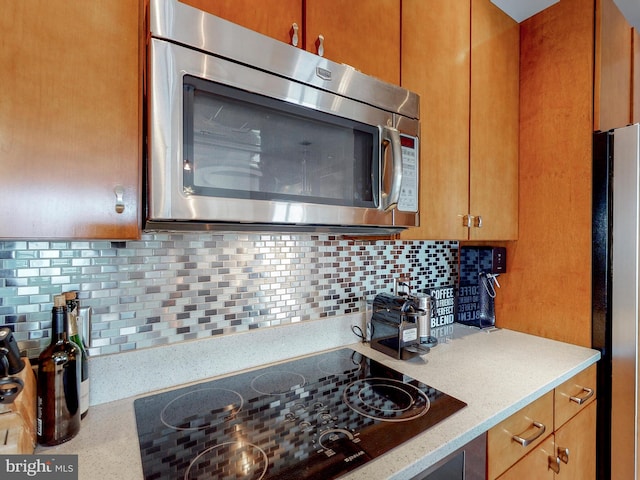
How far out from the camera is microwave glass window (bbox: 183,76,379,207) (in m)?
0.71

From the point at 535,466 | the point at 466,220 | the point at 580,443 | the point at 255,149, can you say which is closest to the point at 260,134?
the point at 255,149

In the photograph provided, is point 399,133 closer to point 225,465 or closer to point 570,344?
point 225,465

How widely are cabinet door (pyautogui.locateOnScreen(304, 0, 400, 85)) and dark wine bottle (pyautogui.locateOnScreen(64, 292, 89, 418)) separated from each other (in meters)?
0.90

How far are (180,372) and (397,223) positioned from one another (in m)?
0.82

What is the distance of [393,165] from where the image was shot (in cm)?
98

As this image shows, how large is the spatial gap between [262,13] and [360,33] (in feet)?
1.10

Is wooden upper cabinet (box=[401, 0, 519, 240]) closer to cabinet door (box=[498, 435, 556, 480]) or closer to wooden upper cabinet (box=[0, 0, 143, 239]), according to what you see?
cabinet door (box=[498, 435, 556, 480])

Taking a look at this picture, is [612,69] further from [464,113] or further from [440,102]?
[440,102]

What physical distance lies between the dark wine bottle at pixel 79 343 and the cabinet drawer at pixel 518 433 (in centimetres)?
105

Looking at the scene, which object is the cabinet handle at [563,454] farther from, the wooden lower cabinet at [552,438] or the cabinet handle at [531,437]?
the cabinet handle at [531,437]

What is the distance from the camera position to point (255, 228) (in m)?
0.88

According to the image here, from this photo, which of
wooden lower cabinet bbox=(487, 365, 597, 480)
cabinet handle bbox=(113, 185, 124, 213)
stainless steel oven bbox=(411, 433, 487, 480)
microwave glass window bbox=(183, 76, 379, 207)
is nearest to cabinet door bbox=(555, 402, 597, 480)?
wooden lower cabinet bbox=(487, 365, 597, 480)

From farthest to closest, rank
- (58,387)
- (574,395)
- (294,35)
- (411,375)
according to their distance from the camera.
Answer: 1. (574,395)
2. (411,375)
3. (294,35)
4. (58,387)

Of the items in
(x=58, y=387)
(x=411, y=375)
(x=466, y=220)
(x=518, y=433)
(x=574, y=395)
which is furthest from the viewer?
(x=466, y=220)
